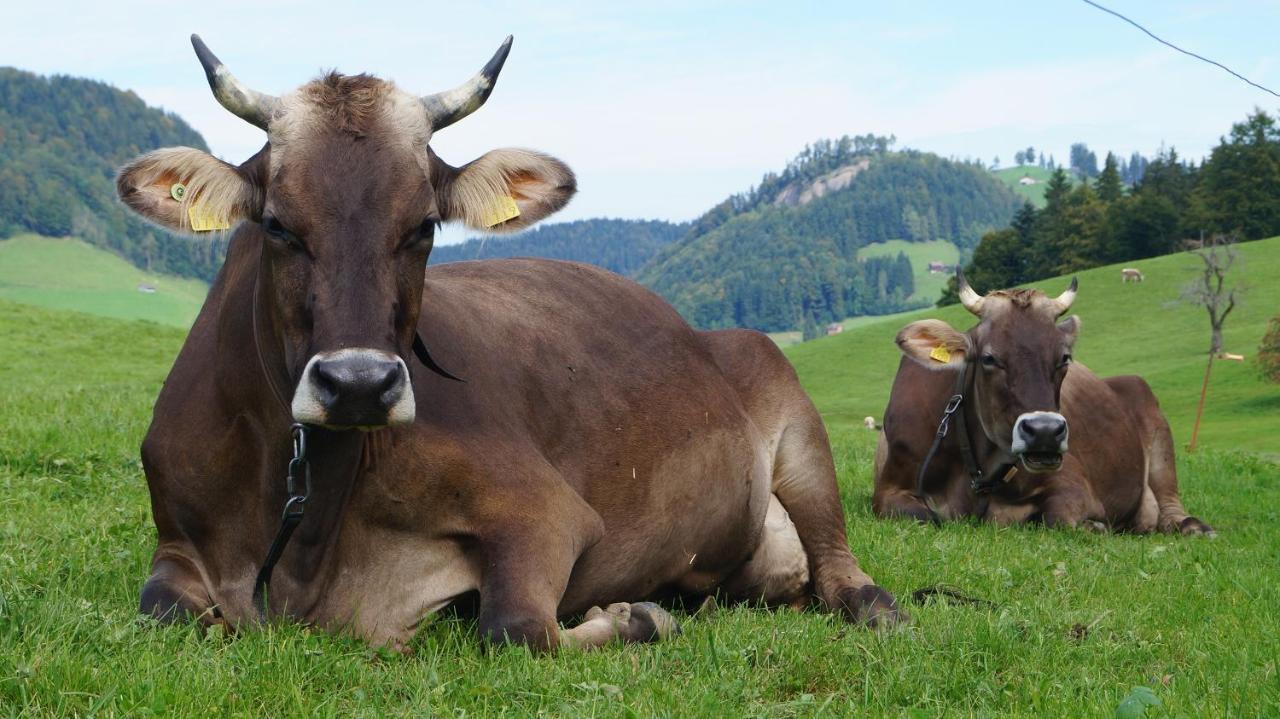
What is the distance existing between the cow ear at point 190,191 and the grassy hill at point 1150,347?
44.0 meters

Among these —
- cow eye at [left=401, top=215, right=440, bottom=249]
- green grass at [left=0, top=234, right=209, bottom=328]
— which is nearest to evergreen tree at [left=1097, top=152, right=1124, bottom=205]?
green grass at [left=0, top=234, right=209, bottom=328]

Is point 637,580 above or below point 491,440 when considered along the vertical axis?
below

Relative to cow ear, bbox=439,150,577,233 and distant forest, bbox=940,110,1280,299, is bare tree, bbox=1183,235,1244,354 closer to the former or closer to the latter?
distant forest, bbox=940,110,1280,299

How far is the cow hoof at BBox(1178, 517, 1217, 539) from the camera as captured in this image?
484 inches

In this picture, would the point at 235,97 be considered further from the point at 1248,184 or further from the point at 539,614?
the point at 1248,184

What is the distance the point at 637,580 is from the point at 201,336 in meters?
2.22

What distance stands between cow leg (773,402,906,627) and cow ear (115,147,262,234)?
11.7 feet

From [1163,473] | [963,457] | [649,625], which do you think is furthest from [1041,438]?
[649,625]

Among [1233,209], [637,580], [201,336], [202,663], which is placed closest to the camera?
[202,663]

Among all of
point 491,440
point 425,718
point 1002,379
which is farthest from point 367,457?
point 1002,379

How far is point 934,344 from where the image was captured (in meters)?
11.9

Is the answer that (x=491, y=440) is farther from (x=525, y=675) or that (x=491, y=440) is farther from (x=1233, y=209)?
(x=1233, y=209)

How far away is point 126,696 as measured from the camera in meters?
3.62

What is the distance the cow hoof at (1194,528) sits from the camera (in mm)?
12281
